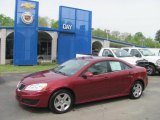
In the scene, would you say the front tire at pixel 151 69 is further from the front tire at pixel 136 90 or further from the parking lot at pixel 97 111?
the parking lot at pixel 97 111

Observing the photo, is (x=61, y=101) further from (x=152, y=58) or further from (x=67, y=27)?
(x=67, y=27)

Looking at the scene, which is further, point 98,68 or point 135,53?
point 135,53

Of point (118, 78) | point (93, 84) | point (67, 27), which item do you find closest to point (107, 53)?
point (118, 78)

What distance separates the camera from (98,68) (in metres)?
8.50

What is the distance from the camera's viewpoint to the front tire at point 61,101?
7.31 meters

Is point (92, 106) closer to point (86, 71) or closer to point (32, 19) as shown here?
point (86, 71)

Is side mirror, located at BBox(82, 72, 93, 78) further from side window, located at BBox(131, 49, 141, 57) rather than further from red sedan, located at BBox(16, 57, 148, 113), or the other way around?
side window, located at BBox(131, 49, 141, 57)

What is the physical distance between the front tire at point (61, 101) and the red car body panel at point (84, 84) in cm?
11

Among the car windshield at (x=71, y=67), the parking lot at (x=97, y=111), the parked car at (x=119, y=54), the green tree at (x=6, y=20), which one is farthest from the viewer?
the green tree at (x=6, y=20)

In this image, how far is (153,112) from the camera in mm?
7648

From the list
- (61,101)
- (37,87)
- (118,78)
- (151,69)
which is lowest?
(61,101)

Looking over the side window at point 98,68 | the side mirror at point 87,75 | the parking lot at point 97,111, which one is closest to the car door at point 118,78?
the side window at point 98,68

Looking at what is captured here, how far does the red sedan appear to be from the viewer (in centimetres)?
727

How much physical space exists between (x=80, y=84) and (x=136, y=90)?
8.25 ft
